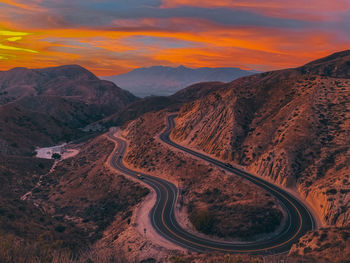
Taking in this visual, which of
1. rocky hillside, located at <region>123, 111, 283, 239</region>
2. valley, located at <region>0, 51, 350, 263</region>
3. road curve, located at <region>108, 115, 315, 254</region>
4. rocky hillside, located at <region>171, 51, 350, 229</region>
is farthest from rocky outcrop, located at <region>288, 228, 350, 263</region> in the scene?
rocky hillside, located at <region>171, 51, 350, 229</region>

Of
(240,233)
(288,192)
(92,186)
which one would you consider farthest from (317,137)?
(92,186)

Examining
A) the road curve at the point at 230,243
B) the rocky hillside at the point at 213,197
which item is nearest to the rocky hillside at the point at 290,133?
the road curve at the point at 230,243

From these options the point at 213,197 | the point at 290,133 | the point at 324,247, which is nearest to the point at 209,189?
the point at 213,197

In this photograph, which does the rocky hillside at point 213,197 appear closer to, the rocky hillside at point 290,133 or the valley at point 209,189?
the valley at point 209,189

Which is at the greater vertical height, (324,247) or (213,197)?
(324,247)

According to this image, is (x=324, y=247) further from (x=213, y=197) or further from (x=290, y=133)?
(x=290, y=133)

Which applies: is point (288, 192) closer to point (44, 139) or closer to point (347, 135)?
point (347, 135)

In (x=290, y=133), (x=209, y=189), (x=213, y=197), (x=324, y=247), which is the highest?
(x=290, y=133)
